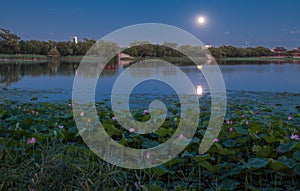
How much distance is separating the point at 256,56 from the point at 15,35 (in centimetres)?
4852

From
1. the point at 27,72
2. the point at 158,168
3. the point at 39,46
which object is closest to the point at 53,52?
the point at 39,46

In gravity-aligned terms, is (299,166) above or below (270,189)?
above

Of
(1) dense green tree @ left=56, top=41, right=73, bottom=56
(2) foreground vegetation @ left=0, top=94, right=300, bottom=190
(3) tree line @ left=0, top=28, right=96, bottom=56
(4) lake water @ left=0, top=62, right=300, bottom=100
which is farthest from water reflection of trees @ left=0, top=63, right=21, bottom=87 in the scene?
(1) dense green tree @ left=56, top=41, right=73, bottom=56

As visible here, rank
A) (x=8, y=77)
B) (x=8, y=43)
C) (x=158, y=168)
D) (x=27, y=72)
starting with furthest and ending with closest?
(x=8, y=43) → (x=27, y=72) → (x=8, y=77) → (x=158, y=168)

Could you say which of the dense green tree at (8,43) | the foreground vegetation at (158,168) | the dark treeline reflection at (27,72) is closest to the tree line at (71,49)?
the dense green tree at (8,43)

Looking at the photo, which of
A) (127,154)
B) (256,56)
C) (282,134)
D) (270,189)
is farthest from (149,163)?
(256,56)

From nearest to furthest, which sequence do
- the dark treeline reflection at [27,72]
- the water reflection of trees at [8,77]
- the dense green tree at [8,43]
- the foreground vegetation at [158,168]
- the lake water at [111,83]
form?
the foreground vegetation at [158,168] → the lake water at [111,83] → the water reflection of trees at [8,77] → the dark treeline reflection at [27,72] → the dense green tree at [8,43]

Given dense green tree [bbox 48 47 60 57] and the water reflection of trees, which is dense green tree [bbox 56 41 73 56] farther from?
the water reflection of trees

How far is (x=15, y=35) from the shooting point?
53.4m

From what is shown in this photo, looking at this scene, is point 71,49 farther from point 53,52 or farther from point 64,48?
point 53,52

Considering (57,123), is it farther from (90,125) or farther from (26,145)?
(26,145)

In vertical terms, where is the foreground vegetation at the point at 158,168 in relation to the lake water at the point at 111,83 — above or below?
below

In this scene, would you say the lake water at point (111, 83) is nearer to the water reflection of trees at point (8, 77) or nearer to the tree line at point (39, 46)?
the water reflection of trees at point (8, 77)

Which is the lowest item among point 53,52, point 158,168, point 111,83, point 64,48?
point 158,168
